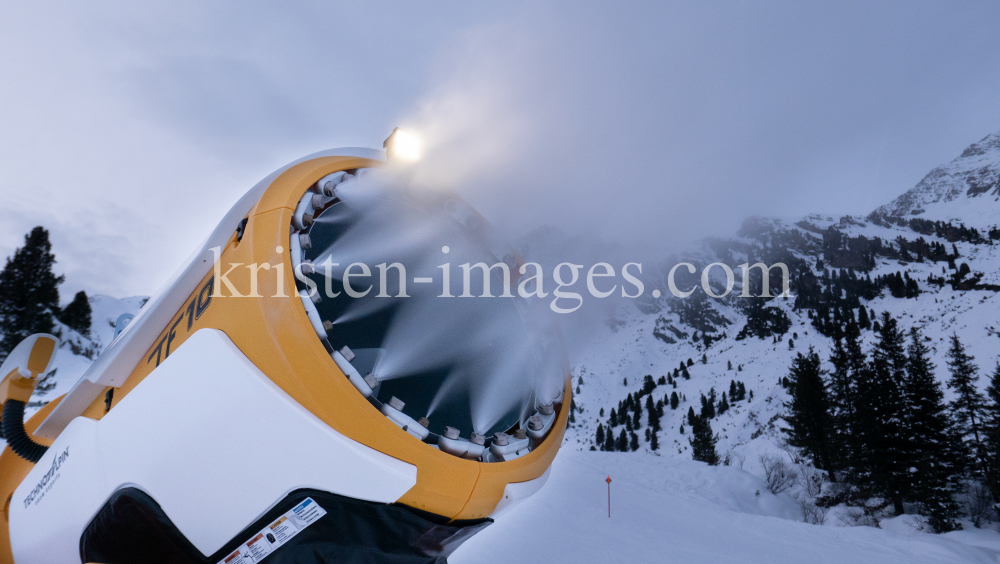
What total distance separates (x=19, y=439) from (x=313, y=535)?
1861 millimetres

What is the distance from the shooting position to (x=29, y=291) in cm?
2495

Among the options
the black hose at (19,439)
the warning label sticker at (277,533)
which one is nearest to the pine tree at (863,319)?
the warning label sticker at (277,533)

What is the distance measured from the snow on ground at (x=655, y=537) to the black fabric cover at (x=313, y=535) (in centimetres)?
272

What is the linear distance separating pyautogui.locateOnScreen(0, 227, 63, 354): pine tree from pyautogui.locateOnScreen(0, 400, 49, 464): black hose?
1203 inches

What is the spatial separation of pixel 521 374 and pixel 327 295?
0.78 metres

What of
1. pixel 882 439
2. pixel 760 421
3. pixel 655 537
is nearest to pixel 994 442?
pixel 882 439

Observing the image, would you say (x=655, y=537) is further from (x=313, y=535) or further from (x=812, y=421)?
(x=812, y=421)

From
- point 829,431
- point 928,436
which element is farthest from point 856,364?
point 928,436

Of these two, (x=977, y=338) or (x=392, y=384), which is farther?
(x=977, y=338)

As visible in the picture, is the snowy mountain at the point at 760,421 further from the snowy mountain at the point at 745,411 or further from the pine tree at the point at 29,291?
the pine tree at the point at 29,291

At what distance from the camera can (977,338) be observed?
6016 cm

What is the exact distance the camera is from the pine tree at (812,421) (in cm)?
3431

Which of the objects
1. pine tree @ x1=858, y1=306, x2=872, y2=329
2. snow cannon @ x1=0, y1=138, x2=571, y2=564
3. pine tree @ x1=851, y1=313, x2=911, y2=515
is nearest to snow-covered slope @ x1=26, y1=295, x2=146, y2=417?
snow cannon @ x1=0, y1=138, x2=571, y2=564

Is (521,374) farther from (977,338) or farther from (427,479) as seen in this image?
(977,338)
